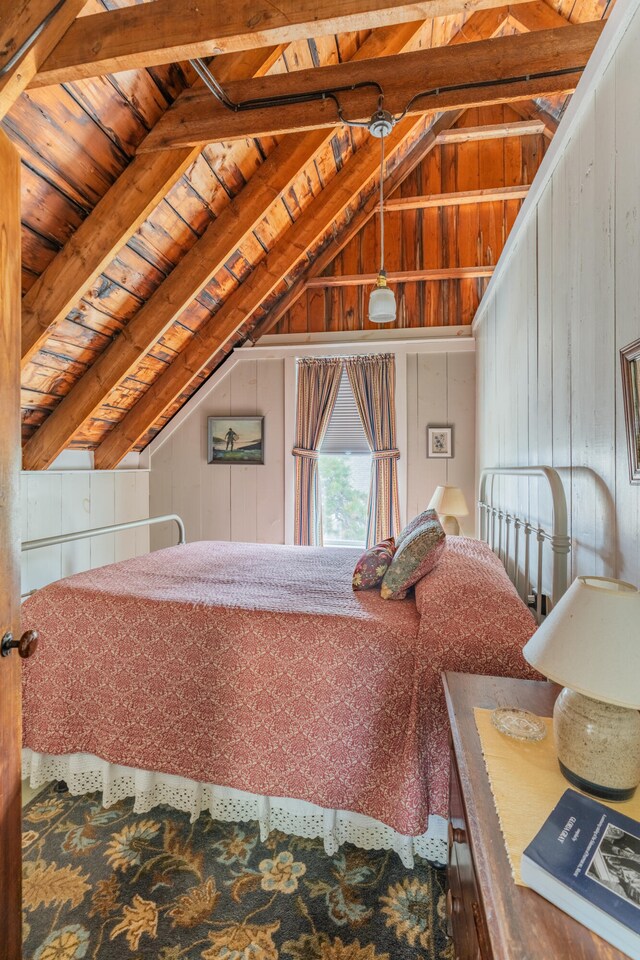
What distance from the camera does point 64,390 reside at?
3324mm

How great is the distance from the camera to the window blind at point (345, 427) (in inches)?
177

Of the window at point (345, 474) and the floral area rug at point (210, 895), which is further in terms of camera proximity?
the window at point (345, 474)

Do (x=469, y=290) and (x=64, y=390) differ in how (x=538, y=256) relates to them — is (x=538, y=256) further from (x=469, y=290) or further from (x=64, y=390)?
(x=64, y=390)

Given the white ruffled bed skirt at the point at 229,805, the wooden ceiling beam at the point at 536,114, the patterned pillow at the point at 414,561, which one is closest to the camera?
the white ruffled bed skirt at the point at 229,805

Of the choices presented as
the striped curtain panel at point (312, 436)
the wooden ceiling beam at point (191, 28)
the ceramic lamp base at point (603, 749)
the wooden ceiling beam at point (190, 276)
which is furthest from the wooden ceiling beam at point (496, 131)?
the ceramic lamp base at point (603, 749)

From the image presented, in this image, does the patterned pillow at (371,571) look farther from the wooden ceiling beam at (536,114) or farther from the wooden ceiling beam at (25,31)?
the wooden ceiling beam at (536,114)

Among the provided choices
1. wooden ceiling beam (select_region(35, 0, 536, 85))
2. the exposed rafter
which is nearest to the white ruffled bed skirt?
wooden ceiling beam (select_region(35, 0, 536, 85))

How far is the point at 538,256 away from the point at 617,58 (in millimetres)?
834

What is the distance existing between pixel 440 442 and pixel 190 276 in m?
2.58

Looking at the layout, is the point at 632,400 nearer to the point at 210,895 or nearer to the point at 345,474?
the point at 210,895

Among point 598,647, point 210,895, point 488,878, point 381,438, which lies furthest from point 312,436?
point 488,878

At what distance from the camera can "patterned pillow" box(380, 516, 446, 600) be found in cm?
185

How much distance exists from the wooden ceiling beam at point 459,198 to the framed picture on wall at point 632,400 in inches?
139

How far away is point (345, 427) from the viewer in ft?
14.8
